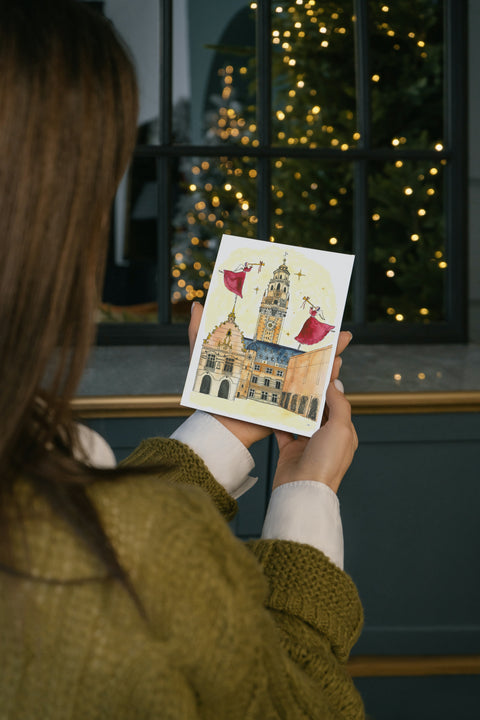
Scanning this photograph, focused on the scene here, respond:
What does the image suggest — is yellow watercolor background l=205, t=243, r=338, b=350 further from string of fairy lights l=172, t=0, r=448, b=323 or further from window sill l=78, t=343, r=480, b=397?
string of fairy lights l=172, t=0, r=448, b=323

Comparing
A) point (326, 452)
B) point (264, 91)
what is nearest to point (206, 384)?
point (326, 452)

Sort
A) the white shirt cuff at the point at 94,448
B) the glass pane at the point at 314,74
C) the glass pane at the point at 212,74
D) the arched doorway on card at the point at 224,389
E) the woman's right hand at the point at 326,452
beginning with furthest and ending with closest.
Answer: the glass pane at the point at 212,74 < the glass pane at the point at 314,74 < the arched doorway on card at the point at 224,389 < the woman's right hand at the point at 326,452 < the white shirt cuff at the point at 94,448

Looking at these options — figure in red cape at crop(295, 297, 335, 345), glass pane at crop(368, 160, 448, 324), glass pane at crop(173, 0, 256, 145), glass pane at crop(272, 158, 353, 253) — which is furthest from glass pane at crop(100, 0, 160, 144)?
figure in red cape at crop(295, 297, 335, 345)

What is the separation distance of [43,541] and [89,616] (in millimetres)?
58

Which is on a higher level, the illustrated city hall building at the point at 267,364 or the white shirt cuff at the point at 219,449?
the illustrated city hall building at the point at 267,364

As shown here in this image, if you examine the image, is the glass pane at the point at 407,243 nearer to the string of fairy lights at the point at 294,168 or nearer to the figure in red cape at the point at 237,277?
the string of fairy lights at the point at 294,168

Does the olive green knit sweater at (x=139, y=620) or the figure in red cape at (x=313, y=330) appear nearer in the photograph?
the olive green knit sweater at (x=139, y=620)

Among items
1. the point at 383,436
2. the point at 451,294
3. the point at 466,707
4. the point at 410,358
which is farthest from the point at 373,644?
the point at 451,294

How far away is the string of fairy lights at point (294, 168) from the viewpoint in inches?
72.9

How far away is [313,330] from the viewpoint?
101 cm

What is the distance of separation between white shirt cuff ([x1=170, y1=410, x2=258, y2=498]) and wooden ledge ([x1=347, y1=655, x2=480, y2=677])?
67 centimetres

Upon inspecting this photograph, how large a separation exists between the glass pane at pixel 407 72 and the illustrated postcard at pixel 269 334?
1.04 meters

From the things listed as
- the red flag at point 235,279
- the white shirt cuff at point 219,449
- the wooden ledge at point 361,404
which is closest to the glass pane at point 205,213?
the wooden ledge at point 361,404

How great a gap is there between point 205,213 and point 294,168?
1.10 ft
